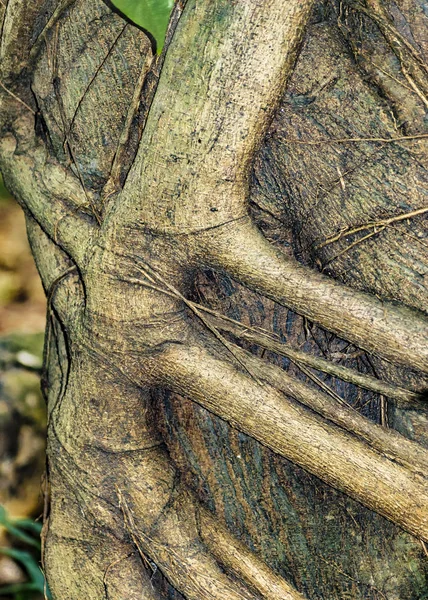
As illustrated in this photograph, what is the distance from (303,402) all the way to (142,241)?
0.35 m

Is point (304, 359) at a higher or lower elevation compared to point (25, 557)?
higher

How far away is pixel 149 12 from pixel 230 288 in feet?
1.47

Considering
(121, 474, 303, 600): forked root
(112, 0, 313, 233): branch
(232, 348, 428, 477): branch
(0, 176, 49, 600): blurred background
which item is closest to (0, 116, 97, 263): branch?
(112, 0, 313, 233): branch

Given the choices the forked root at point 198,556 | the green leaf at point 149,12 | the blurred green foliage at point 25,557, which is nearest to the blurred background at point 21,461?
the blurred green foliage at point 25,557

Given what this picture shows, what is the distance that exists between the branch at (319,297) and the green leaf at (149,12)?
1.05 ft

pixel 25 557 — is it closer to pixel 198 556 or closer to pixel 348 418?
pixel 198 556

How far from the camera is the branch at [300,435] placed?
953mm

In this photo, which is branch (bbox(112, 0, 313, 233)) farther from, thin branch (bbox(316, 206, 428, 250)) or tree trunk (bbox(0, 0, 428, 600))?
thin branch (bbox(316, 206, 428, 250))

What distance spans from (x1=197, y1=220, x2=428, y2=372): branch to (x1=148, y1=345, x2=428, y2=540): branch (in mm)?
139

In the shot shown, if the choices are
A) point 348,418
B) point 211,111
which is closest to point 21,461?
point 348,418

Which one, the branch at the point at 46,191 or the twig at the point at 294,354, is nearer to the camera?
the twig at the point at 294,354

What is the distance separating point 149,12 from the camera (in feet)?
3.20

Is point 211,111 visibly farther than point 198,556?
No

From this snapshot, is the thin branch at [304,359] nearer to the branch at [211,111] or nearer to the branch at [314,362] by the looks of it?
the branch at [314,362]
